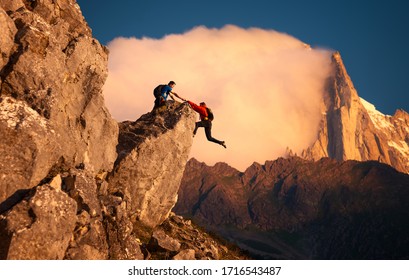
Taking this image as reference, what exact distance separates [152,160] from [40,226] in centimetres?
1872

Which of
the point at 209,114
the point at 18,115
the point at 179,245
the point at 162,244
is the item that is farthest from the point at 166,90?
the point at 18,115

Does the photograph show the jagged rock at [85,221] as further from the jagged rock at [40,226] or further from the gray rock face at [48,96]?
the gray rock face at [48,96]

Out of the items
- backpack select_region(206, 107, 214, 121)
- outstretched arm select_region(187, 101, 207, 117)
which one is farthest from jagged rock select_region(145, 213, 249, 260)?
outstretched arm select_region(187, 101, 207, 117)

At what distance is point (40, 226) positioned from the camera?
24.6 metres

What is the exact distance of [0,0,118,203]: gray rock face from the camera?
27359 millimetres

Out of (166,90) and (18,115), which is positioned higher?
(166,90)

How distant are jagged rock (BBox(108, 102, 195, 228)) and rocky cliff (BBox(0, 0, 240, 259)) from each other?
0.09 metres

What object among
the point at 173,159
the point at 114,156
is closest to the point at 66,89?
the point at 114,156

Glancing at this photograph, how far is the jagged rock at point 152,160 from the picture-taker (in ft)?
135

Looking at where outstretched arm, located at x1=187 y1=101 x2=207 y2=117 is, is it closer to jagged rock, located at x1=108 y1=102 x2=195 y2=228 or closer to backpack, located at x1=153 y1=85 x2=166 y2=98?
jagged rock, located at x1=108 y1=102 x2=195 y2=228

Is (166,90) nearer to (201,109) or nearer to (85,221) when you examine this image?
(201,109)

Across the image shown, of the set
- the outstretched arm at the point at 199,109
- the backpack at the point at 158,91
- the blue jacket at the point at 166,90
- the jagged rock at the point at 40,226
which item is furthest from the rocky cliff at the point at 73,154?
the blue jacket at the point at 166,90

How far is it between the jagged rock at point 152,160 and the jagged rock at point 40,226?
38.0 ft

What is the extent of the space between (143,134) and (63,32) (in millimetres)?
10790
